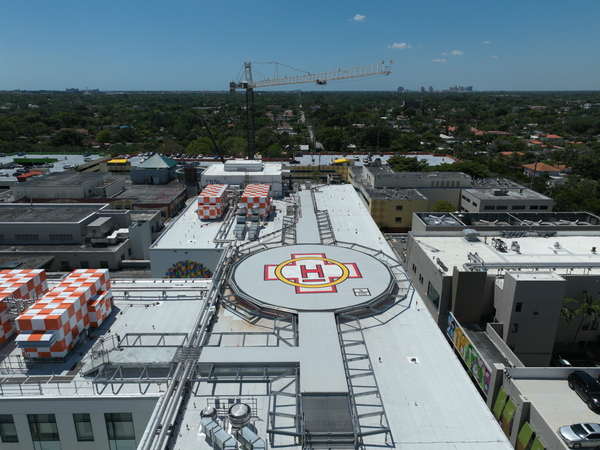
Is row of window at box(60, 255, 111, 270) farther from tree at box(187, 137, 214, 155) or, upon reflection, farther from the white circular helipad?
tree at box(187, 137, 214, 155)

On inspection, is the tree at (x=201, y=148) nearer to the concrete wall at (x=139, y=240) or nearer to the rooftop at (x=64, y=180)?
the rooftop at (x=64, y=180)

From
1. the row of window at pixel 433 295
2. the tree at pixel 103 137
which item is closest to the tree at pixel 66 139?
the tree at pixel 103 137

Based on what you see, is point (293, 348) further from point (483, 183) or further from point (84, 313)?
point (483, 183)

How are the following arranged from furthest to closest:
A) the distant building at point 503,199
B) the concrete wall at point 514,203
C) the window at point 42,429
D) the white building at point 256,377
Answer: the distant building at point 503,199, the concrete wall at point 514,203, the window at point 42,429, the white building at point 256,377

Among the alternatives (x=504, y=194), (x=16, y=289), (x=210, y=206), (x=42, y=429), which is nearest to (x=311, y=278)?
(x=42, y=429)

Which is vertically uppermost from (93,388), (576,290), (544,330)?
(93,388)

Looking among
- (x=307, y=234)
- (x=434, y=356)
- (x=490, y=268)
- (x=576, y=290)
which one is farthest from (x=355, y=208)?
(x=434, y=356)

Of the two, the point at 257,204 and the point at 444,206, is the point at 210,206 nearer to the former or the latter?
the point at 257,204
